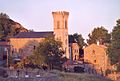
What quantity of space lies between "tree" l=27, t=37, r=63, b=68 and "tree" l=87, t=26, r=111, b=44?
40.0 m

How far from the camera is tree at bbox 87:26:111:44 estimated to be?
113 metres

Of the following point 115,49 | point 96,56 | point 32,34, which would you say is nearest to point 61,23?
point 32,34

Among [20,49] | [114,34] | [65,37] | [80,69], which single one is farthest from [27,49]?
[114,34]

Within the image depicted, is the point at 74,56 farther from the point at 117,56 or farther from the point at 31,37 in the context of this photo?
the point at 117,56

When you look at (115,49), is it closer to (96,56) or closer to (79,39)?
(96,56)

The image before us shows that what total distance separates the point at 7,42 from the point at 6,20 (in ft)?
23.7

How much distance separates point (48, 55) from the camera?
7125cm

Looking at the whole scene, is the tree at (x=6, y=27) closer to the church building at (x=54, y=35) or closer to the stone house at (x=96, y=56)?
the church building at (x=54, y=35)

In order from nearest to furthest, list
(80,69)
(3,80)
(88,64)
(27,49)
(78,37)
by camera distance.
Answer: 1. (3,80)
2. (80,69)
3. (88,64)
4. (27,49)
5. (78,37)

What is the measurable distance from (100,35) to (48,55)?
1745 inches

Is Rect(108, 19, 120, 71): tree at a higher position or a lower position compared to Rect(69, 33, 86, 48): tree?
lower

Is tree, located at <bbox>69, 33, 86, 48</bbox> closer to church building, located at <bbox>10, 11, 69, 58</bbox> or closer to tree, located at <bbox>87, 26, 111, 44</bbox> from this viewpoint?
tree, located at <bbox>87, 26, 111, 44</bbox>

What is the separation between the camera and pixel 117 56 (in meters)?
68.8

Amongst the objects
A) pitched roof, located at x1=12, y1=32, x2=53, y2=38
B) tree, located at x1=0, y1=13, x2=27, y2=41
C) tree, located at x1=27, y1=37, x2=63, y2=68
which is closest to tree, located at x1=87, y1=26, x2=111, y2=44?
pitched roof, located at x1=12, y1=32, x2=53, y2=38
